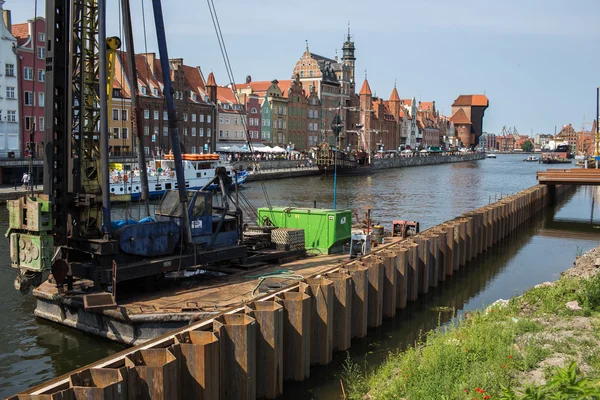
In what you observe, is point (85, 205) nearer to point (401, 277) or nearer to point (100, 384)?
point (100, 384)

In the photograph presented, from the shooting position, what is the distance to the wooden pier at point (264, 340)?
30.2 feet

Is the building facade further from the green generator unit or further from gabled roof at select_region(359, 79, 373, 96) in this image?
gabled roof at select_region(359, 79, 373, 96)

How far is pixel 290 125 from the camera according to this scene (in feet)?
401

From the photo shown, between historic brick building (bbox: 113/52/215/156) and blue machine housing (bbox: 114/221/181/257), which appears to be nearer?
blue machine housing (bbox: 114/221/181/257)

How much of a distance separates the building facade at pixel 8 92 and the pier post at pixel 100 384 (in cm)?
5598

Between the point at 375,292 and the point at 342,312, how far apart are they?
8.32 feet

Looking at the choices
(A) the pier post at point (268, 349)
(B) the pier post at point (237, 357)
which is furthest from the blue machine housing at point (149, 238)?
(B) the pier post at point (237, 357)

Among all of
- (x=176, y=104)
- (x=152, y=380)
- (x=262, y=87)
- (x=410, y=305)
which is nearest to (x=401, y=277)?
(x=410, y=305)

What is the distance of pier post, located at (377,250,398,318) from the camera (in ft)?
60.0

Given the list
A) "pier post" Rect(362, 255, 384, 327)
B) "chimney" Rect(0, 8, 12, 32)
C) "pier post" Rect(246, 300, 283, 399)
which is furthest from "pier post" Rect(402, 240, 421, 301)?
"chimney" Rect(0, 8, 12, 32)

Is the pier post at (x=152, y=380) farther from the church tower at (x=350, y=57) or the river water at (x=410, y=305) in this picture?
the church tower at (x=350, y=57)

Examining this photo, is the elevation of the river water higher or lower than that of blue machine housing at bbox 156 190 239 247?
A: lower

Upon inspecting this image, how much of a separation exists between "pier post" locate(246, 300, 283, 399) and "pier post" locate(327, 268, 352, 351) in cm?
297

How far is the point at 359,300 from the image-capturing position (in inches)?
639
